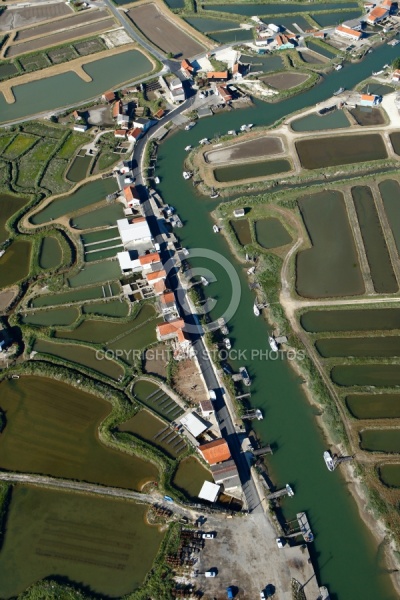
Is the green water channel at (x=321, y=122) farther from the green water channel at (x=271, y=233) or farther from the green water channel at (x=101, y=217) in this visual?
the green water channel at (x=101, y=217)

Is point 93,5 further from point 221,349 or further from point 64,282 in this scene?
point 221,349

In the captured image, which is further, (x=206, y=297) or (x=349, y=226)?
(x=349, y=226)

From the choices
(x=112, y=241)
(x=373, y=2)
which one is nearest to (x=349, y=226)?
(x=112, y=241)

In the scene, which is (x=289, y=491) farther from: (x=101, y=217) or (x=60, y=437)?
(x=101, y=217)

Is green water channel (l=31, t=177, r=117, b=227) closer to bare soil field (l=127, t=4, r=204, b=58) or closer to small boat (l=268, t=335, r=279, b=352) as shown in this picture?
small boat (l=268, t=335, r=279, b=352)

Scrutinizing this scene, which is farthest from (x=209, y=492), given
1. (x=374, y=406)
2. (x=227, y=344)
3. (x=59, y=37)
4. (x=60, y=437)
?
(x=59, y=37)

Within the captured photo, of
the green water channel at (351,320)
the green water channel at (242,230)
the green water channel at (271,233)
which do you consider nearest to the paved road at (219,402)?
the green water channel at (242,230)
